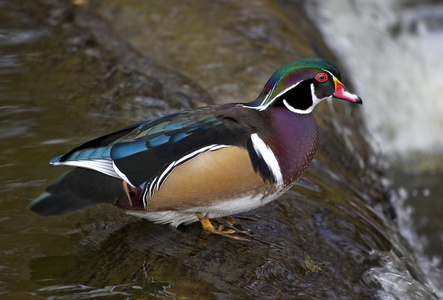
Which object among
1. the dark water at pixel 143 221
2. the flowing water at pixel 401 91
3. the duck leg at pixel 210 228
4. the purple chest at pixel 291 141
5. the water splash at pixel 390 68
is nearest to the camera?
the dark water at pixel 143 221

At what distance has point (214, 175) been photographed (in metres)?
3.26

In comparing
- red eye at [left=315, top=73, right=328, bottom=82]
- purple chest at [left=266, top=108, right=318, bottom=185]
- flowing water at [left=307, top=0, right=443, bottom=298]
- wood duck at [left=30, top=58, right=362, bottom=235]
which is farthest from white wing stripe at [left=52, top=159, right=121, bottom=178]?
flowing water at [left=307, top=0, right=443, bottom=298]

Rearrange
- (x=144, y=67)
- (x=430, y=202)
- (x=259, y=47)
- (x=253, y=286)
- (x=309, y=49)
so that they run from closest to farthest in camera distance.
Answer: (x=253, y=286) < (x=144, y=67) < (x=259, y=47) < (x=309, y=49) < (x=430, y=202)

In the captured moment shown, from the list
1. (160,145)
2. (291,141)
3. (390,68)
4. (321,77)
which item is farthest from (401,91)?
(160,145)

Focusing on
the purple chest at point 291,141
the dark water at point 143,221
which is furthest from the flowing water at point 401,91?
the purple chest at point 291,141

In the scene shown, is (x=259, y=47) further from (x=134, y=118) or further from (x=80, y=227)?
(x=80, y=227)

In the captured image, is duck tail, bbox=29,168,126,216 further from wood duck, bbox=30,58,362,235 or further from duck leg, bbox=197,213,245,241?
duck leg, bbox=197,213,245,241

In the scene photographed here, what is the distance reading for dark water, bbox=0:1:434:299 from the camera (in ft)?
10.4

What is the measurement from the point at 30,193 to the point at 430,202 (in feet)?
15.5

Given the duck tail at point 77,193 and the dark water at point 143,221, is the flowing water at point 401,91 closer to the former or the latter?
the dark water at point 143,221

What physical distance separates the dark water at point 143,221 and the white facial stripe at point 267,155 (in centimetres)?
45

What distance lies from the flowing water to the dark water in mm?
1527

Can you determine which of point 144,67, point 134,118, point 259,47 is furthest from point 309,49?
point 134,118

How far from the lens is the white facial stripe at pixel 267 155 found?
3.33 metres
